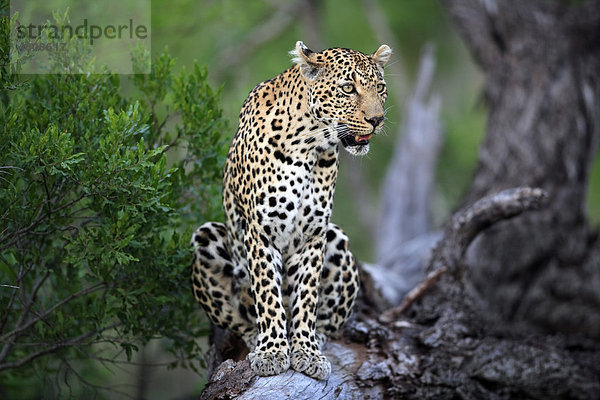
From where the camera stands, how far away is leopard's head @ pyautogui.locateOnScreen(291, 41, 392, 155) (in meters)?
5.99

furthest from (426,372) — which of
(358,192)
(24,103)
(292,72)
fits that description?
(358,192)

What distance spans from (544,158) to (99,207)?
24.9ft

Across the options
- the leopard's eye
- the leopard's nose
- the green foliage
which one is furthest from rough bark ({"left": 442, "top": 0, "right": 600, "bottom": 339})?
the leopard's eye

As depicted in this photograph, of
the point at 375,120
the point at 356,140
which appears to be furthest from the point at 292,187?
the point at 375,120

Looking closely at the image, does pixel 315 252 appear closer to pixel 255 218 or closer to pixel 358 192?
pixel 255 218

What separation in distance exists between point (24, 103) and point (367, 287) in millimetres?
4217

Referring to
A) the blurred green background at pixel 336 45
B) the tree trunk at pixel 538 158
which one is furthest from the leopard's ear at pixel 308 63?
the blurred green background at pixel 336 45

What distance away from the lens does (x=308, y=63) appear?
6.11 meters

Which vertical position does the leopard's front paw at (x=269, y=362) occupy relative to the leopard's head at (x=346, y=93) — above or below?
below

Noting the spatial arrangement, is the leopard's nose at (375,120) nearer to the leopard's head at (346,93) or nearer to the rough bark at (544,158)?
the leopard's head at (346,93)

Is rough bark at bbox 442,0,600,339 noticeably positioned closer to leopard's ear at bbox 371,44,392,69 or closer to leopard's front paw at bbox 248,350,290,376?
leopard's ear at bbox 371,44,392,69

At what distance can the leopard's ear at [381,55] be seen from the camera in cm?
630

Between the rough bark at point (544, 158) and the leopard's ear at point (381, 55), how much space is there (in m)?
5.73

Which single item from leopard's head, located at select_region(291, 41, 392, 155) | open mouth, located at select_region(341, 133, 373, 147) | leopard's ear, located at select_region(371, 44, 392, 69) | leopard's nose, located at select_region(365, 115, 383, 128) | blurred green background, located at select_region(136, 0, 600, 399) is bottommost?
open mouth, located at select_region(341, 133, 373, 147)
